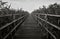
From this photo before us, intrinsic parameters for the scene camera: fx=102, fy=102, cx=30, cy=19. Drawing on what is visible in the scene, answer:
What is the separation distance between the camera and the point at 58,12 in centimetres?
606

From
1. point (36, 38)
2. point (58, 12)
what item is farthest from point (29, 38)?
point (58, 12)

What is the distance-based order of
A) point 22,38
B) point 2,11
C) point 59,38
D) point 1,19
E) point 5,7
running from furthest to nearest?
1. point 5,7
2. point 2,11
3. point 22,38
4. point 1,19
5. point 59,38

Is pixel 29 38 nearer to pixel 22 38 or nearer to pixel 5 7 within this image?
pixel 22 38

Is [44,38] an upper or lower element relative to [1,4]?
lower

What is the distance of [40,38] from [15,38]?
1.26 m

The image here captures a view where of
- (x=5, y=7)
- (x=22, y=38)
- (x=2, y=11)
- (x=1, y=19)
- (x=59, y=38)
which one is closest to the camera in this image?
(x=59, y=38)

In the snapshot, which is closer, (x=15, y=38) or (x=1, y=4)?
(x=15, y=38)

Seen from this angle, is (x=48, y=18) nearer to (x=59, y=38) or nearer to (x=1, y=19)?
(x=59, y=38)

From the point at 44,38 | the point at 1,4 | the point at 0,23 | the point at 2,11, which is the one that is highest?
the point at 1,4

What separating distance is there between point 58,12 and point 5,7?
10.4ft

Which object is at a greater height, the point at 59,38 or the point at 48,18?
the point at 48,18

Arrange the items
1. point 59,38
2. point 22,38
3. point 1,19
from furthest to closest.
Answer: point 22,38 < point 1,19 < point 59,38

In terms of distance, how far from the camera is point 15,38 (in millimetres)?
5117

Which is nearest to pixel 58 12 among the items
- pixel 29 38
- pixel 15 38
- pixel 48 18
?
pixel 48 18
